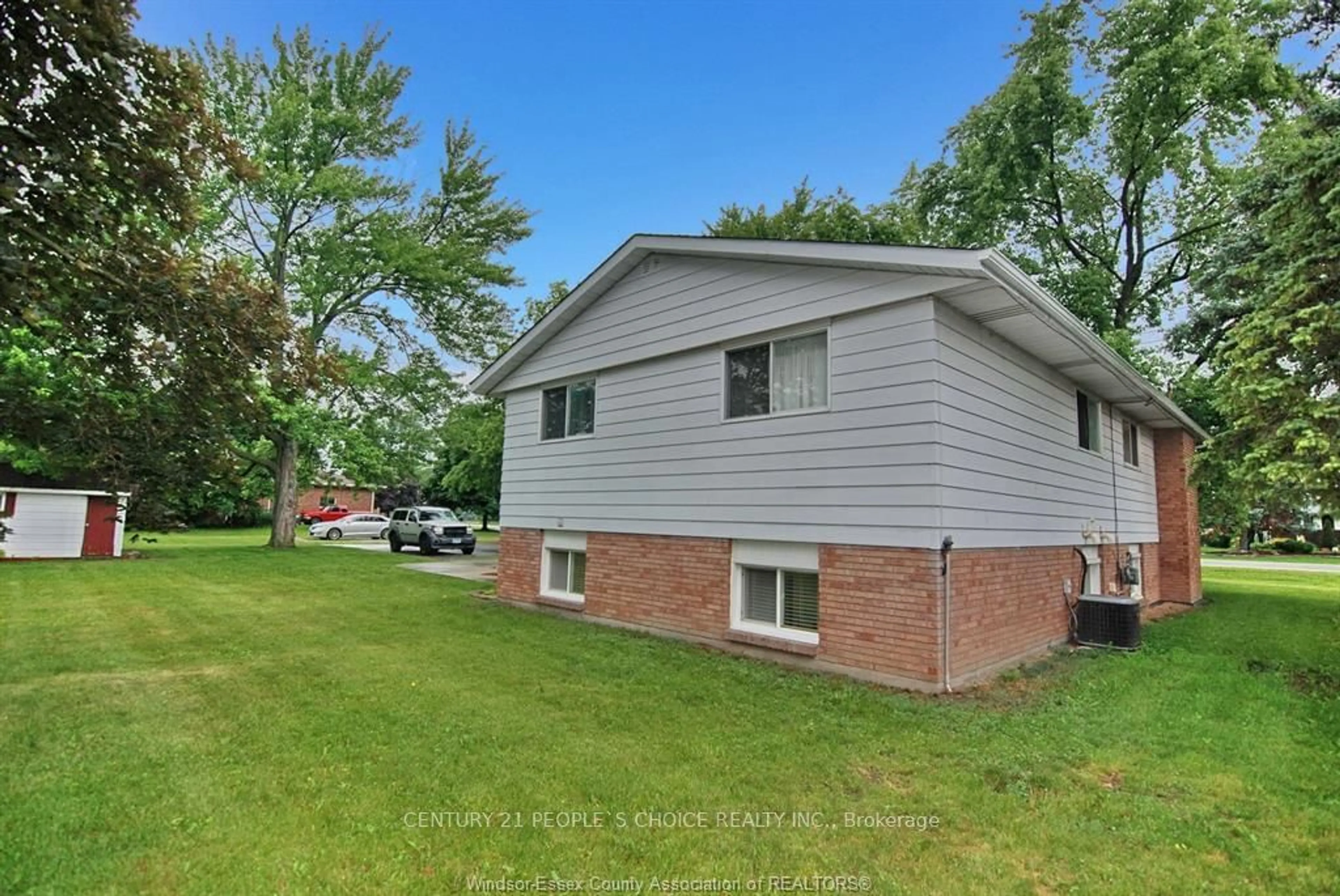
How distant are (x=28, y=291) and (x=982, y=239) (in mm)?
23554

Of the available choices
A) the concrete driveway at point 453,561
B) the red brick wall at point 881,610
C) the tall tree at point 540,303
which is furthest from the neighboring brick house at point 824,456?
the tall tree at point 540,303

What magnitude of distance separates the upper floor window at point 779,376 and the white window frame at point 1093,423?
5.17 metres

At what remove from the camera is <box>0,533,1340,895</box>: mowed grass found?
317cm

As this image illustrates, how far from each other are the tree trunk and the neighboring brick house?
52.2 feet

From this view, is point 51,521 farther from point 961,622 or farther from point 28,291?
point 961,622

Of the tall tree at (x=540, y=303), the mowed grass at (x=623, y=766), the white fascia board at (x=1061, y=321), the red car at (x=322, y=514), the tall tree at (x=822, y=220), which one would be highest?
the tall tree at (x=822, y=220)

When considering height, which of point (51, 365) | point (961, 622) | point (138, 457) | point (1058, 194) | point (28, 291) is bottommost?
point (961, 622)

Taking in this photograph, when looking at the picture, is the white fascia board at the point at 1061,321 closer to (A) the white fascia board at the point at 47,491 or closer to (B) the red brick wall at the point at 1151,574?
(B) the red brick wall at the point at 1151,574

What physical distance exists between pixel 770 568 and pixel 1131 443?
9.45m

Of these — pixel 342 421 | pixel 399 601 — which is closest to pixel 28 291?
pixel 399 601

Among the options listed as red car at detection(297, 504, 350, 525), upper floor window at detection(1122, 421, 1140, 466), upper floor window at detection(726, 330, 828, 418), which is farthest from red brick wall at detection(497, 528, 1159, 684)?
red car at detection(297, 504, 350, 525)

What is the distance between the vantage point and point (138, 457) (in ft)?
15.8

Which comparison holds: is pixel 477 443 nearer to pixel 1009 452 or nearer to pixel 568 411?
pixel 568 411

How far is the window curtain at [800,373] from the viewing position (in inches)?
291
